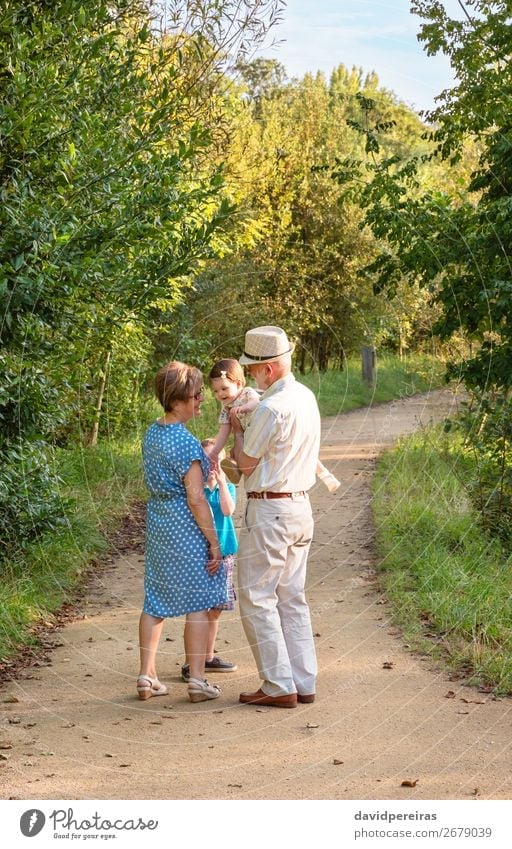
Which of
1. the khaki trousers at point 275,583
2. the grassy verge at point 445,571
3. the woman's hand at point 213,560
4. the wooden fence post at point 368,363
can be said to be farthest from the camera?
the wooden fence post at point 368,363

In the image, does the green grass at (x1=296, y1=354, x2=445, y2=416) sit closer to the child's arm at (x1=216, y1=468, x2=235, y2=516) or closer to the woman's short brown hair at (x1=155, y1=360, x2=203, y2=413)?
the child's arm at (x1=216, y1=468, x2=235, y2=516)

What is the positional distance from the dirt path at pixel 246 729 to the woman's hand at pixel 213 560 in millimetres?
710

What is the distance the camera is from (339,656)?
6871 mm

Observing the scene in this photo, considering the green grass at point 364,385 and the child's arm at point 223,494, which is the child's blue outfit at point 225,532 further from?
the green grass at point 364,385

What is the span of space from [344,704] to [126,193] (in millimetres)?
3494

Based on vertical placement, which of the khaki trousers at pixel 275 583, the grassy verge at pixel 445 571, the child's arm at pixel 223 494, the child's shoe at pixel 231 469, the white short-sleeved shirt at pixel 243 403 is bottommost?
the grassy verge at pixel 445 571

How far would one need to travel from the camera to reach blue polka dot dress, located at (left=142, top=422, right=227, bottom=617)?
229 inches

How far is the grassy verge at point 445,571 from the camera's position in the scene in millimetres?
6703

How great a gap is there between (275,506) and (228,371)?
0.72 metres

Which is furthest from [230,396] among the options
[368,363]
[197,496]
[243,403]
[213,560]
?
[368,363]

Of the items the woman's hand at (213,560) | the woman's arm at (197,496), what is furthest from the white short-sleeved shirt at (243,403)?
the woman's hand at (213,560)

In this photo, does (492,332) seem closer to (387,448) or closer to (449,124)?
(449,124)

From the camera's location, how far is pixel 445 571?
8.11 m

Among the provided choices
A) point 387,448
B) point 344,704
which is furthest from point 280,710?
point 387,448
